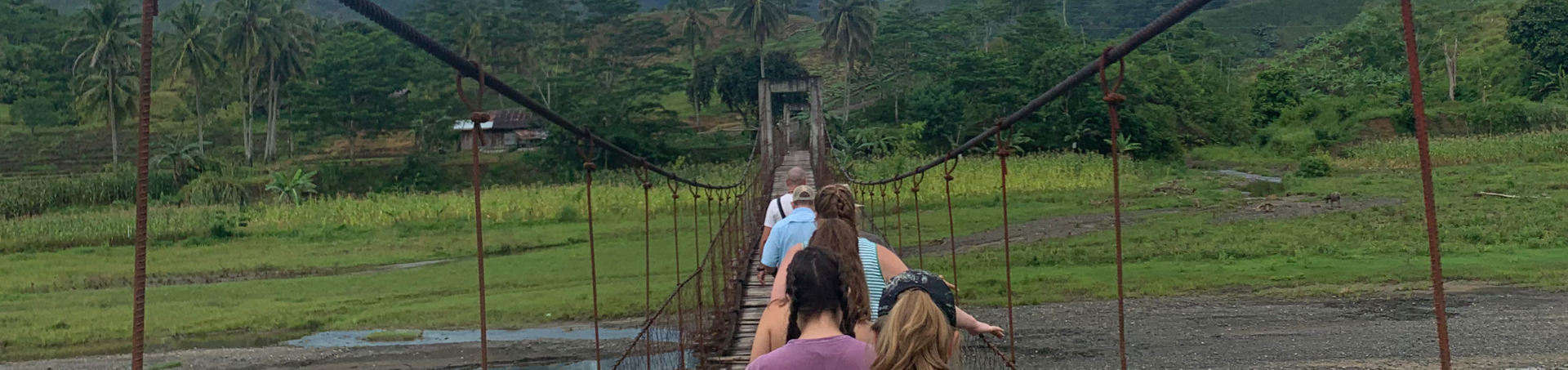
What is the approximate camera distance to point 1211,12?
61875mm

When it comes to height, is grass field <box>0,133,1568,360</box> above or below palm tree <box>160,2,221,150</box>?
below

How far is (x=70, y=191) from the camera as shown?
21.0 meters

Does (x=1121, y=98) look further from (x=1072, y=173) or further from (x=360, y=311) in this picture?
(x=1072, y=173)

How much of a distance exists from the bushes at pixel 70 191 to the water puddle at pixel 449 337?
12.0 meters

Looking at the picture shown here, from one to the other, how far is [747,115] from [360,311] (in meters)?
23.8

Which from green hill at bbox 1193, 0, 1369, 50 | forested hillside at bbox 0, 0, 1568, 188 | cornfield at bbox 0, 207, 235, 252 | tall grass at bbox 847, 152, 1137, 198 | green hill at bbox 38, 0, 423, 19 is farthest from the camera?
green hill at bbox 38, 0, 423, 19

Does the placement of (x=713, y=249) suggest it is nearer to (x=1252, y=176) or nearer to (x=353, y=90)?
(x=1252, y=176)

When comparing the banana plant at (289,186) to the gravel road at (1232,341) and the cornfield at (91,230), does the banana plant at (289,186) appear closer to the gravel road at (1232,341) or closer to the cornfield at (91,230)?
the cornfield at (91,230)

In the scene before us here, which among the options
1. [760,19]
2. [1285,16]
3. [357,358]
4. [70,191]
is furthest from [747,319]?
[1285,16]

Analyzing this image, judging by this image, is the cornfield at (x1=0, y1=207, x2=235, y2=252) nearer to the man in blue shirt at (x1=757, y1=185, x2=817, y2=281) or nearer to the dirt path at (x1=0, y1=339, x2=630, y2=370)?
the dirt path at (x1=0, y1=339, x2=630, y2=370)

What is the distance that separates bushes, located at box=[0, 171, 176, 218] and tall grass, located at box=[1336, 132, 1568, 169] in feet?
64.1

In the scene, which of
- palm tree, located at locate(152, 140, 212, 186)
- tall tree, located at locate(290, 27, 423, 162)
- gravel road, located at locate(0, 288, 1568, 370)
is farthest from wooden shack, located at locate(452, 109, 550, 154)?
gravel road, located at locate(0, 288, 1568, 370)

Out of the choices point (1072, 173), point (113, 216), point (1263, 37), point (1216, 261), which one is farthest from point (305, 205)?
point (1263, 37)

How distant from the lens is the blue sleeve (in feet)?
10.1
